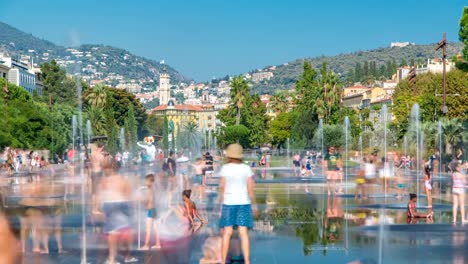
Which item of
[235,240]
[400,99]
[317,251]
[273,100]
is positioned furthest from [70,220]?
[273,100]

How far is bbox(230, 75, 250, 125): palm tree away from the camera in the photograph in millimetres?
123144

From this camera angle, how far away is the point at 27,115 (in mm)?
72875

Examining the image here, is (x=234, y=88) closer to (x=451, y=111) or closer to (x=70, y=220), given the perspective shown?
(x=451, y=111)

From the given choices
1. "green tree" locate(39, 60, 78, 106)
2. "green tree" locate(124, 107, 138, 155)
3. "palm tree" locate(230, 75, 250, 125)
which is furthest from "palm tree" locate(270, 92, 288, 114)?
"green tree" locate(39, 60, 78, 106)

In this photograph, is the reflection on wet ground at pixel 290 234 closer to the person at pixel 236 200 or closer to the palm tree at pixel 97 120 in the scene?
the person at pixel 236 200

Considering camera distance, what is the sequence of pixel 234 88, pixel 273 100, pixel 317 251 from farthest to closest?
pixel 273 100, pixel 234 88, pixel 317 251

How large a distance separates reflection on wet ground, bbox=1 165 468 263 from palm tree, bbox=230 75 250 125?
98.4 metres

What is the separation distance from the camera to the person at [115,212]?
1210 cm

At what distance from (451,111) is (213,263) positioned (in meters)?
68.8

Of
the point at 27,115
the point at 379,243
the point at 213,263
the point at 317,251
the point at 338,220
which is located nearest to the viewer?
the point at 213,263

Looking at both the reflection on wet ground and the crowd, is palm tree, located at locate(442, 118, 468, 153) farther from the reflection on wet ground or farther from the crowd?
the reflection on wet ground

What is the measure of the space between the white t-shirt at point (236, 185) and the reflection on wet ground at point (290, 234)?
3.81 feet

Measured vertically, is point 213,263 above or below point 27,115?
below

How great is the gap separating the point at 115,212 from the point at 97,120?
100520 mm
